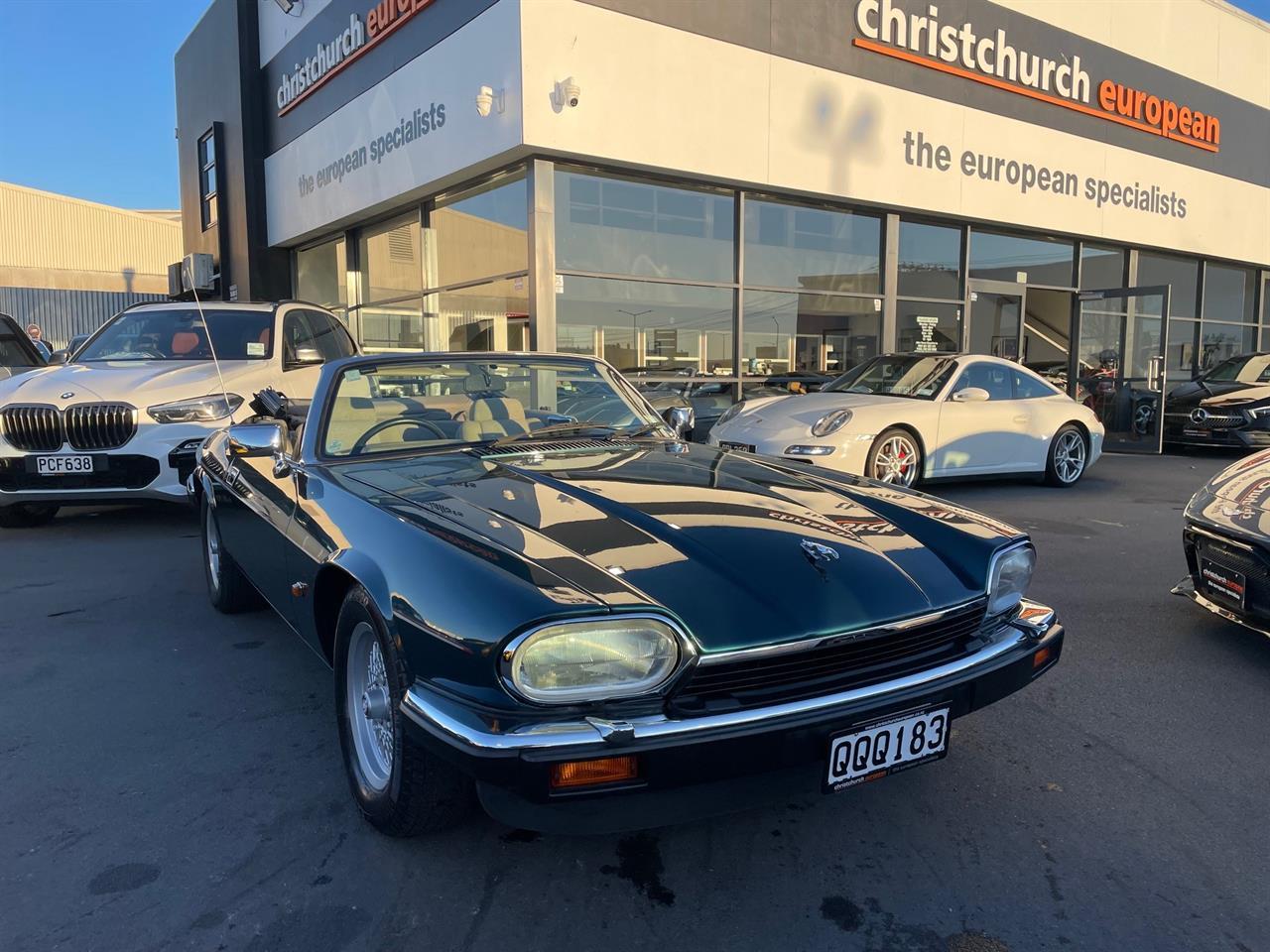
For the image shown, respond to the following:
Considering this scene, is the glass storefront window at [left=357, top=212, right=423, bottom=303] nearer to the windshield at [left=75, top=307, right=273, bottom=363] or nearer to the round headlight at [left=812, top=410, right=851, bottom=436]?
the windshield at [left=75, top=307, right=273, bottom=363]

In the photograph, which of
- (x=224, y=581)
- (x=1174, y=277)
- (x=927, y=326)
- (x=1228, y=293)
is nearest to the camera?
(x=224, y=581)

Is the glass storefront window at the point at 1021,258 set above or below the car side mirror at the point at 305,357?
above

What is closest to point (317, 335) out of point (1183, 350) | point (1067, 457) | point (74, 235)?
point (1067, 457)

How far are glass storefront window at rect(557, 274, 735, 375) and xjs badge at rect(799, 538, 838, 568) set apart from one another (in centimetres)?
781

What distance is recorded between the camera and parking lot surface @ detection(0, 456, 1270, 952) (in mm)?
1928

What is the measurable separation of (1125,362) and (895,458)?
24.1 ft

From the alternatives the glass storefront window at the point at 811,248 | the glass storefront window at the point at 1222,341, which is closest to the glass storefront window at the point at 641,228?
the glass storefront window at the point at 811,248

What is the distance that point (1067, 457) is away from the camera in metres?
8.57

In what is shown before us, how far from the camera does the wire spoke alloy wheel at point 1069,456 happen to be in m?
8.47

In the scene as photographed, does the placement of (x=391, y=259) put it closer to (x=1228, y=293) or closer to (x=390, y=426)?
(x=390, y=426)

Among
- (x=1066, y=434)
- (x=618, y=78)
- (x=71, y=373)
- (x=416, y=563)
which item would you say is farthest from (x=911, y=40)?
(x=416, y=563)

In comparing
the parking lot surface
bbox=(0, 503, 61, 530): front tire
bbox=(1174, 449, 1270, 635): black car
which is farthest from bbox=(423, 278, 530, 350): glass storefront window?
bbox=(1174, 449, 1270, 635): black car

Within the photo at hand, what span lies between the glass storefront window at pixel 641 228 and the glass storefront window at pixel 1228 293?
474 inches

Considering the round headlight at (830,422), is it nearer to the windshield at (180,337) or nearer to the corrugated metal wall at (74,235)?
the windshield at (180,337)
